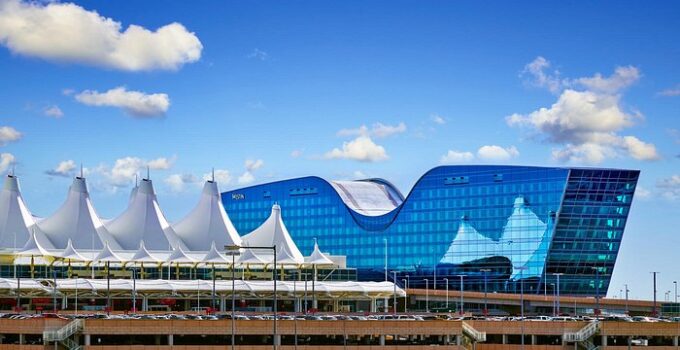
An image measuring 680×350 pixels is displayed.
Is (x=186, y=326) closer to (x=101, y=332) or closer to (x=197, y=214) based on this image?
(x=101, y=332)

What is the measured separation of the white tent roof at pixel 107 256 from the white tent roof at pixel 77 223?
5.43 meters

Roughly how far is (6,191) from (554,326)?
299ft

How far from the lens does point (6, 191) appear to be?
170625 millimetres

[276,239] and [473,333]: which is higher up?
[276,239]

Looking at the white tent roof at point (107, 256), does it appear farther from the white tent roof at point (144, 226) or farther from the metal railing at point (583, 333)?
the metal railing at point (583, 333)

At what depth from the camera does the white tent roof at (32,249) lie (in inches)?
6353

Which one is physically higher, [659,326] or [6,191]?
[6,191]

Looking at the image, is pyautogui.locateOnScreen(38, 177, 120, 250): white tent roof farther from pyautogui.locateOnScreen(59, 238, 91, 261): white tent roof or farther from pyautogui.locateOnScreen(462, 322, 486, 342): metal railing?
pyautogui.locateOnScreen(462, 322, 486, 342): metal railing

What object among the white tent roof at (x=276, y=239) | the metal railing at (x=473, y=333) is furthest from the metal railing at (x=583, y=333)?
the white tent roof at (x=276, y=239)

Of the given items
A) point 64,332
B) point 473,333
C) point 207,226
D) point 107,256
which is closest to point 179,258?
point 107,256

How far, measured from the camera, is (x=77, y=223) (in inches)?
6801

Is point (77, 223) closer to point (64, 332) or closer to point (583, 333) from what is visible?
point (64, 332)

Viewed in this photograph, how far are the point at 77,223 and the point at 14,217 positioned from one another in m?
7.92

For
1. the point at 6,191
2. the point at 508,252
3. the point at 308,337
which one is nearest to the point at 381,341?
the point at 308,337
